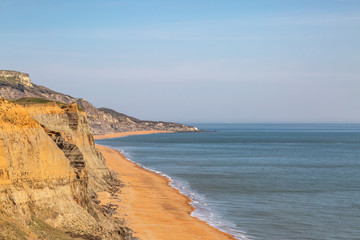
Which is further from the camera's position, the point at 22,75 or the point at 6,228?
the point at 22,75

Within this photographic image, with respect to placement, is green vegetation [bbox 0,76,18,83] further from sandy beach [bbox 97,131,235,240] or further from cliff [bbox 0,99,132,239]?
cliff [bbox 0,99,132,239]

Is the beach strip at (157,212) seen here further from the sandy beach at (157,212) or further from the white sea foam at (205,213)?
the white sea foam at (205,213)

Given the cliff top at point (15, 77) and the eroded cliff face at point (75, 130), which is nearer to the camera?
the eroded cliff face at point (75, 130)

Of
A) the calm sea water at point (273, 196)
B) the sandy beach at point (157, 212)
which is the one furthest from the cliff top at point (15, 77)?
the sandy beach at point (157, 212)

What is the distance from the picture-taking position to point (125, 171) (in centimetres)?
Answer: 6744

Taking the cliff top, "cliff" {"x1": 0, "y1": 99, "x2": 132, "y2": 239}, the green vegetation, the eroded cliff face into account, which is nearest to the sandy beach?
the eroded cliff face

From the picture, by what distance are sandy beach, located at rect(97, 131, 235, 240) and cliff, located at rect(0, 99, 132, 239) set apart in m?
4.40

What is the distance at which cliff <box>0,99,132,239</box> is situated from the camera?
66.3 ft

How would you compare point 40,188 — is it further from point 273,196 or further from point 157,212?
point 273,196

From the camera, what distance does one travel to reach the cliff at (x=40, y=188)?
796 inches

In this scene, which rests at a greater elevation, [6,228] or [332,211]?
[6,228]

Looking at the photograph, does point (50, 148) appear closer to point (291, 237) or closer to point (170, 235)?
point (170, 235)

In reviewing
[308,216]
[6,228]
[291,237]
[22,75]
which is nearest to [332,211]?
[308,216]

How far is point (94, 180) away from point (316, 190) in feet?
87.3
